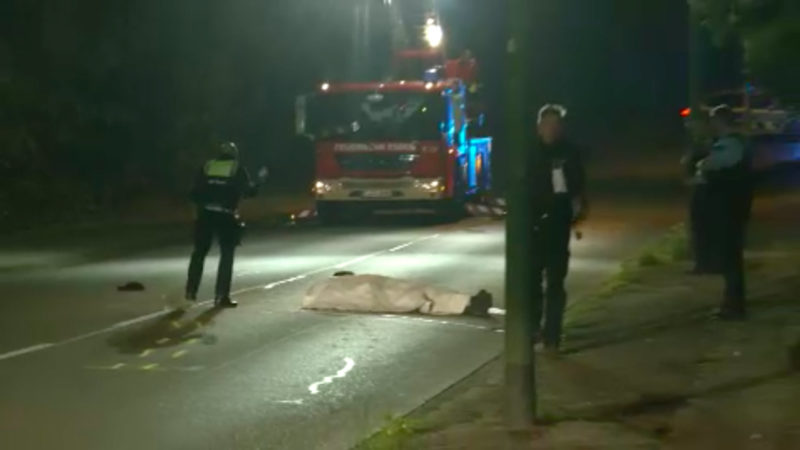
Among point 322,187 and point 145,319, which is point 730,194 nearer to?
point 145,319

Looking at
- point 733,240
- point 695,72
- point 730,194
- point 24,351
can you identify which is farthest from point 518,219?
point 695,72

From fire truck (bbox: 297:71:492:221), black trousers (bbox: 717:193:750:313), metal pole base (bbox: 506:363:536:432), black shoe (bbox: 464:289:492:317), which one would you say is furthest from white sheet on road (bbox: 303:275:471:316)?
fire truck (bbox: 297:71:492:221)

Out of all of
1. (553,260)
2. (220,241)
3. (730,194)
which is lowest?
(220,241)

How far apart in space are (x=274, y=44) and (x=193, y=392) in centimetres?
3508

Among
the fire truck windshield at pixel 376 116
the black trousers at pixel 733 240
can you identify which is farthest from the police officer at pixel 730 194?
the fire truck windshield at pixel 376 116

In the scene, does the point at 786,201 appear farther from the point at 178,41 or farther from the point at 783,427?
the point at 783,427

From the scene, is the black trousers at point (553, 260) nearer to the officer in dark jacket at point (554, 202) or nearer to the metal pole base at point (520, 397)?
the officer in dark jacket at point (554, 202)

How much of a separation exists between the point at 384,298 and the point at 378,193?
15192 millimetres

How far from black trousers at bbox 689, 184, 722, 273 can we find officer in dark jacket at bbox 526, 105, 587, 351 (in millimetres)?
2213

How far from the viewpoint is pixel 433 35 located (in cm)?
3509

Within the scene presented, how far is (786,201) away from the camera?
3647 cm

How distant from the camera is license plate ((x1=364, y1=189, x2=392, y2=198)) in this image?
31000 millimetres

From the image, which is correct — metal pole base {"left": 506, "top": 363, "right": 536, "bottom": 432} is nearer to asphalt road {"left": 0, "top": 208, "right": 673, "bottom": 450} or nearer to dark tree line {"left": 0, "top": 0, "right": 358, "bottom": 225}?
asphalt road {"left": 0, "top": 208, "right": 673, "bottom": 450}

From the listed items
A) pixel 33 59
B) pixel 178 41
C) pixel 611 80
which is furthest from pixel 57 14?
pixel 611 80
